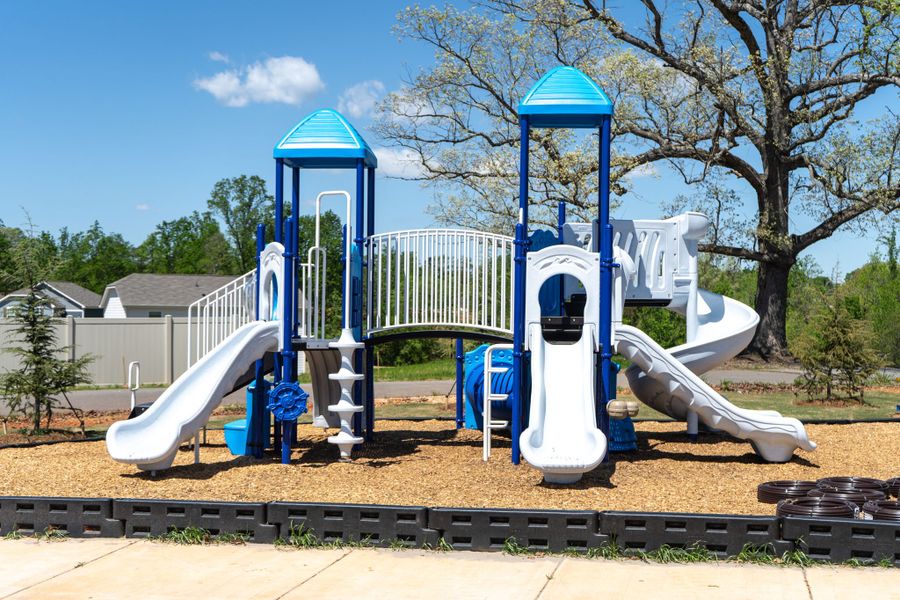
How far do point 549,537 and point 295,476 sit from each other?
12.0 feet

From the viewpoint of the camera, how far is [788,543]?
6.22 meters

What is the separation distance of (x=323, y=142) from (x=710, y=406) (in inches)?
206

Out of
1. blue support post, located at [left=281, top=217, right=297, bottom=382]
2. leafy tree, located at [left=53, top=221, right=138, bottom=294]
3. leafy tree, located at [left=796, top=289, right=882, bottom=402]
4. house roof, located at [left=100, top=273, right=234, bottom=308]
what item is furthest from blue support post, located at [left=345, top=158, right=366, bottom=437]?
leafy tree, located at [left=53, top=221, right=138, bottom=294]

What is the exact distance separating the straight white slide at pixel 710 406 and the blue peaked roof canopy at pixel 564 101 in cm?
237

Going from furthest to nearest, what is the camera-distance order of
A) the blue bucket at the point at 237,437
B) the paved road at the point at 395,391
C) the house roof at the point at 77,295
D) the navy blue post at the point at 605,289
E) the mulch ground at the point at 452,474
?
the house roof at the point at 77,295, the paved road at the point at 395,391, the blue bucket at the point at 237,437, the navy blue post at the point at 605,289, the mulch ground at the point at 452,474

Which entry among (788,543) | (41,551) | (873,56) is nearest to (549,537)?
(788,543)

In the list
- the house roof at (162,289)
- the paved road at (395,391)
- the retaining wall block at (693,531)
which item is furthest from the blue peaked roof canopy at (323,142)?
the house roof at (162,289)

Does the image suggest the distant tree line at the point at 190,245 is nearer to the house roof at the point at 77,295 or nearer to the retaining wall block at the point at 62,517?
the house roof at the point at 77,295

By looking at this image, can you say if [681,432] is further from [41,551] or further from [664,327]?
[664,327]

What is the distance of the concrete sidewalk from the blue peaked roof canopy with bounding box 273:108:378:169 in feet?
17.5

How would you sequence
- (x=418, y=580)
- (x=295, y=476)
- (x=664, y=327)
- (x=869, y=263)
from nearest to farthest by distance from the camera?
(x=418, y=580), (x=295, y=476), (x=664, y=327), (x=869, y=263)

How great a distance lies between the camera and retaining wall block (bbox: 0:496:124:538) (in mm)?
6996

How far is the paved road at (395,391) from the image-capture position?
19250 mm

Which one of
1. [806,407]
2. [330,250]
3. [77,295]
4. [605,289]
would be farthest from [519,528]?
[77,295]
